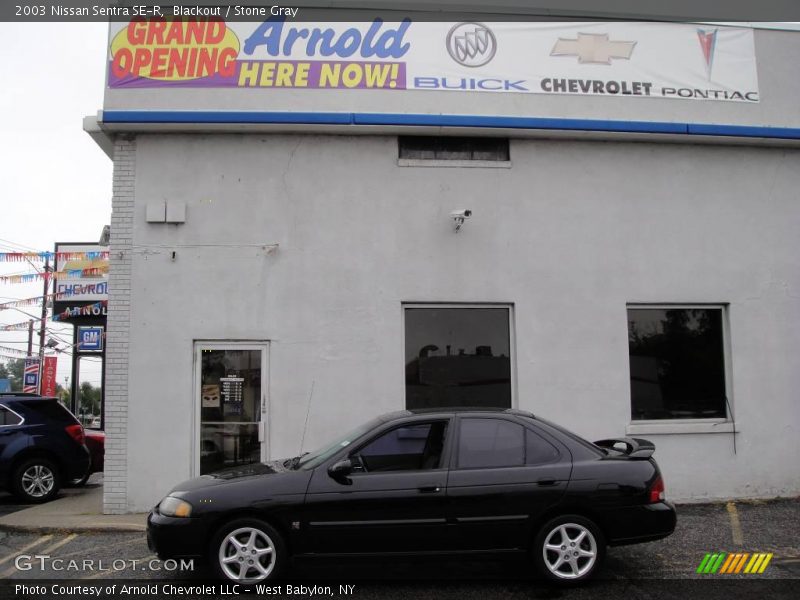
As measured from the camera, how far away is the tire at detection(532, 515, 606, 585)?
5730 millimetres

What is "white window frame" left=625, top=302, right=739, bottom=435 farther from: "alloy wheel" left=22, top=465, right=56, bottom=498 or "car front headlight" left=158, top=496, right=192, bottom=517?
"alloy wheel" left=22, top=465, right=56, bottom=498

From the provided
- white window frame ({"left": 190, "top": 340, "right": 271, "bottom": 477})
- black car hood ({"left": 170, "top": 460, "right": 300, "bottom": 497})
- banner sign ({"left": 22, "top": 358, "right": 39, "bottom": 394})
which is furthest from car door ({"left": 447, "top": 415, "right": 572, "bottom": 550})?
banner sign ({"left": 22, "top": 358, "right": 39, "bottom": 394})

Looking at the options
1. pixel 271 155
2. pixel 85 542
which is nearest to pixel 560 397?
pixel 271 155

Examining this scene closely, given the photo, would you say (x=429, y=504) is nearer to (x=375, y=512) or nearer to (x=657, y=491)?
(x=375, y=512)

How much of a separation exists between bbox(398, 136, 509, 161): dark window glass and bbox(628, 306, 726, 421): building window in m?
2.80

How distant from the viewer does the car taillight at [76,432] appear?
35.7 ft

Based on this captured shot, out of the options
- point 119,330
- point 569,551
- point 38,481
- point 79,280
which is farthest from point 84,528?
point 79,280

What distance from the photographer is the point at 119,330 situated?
8.86 meters

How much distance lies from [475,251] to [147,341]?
4307 millimetres

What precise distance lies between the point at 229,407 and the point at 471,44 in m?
5.78

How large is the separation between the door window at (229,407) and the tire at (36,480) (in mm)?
3147

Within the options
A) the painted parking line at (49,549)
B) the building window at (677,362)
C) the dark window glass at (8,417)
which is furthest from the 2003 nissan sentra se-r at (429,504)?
the dark window glass at (8,417)

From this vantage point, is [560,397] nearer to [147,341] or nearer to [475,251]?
[475,251]

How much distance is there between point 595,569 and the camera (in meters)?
5.78
